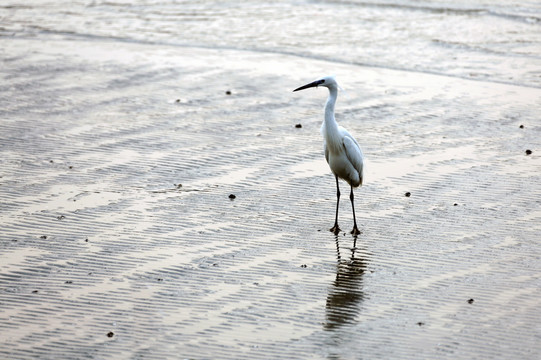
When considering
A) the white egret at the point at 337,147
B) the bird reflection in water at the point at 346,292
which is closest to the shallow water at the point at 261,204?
the bird reflection in water at the point at 346,292

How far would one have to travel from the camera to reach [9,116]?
12133mm

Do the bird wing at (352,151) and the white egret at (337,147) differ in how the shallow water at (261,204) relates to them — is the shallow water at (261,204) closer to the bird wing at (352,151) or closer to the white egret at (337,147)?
the white egret at (337,147)

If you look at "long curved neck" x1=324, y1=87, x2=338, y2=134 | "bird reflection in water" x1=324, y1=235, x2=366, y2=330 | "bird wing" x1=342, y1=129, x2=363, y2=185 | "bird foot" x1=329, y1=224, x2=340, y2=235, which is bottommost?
"bird foot" x1=329, y1=224, x2=340, y2=235

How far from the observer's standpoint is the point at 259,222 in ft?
27.9

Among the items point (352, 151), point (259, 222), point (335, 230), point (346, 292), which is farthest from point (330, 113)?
point (346, 292)

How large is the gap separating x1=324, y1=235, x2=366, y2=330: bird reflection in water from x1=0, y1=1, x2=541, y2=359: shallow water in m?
0.02

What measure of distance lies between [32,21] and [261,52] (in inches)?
279

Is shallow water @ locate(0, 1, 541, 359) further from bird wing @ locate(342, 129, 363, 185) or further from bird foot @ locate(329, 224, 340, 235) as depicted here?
bird wing @ locate(342, 129, 363, 185)

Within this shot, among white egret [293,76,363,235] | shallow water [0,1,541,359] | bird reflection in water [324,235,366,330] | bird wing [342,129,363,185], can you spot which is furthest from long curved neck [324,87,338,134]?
bird reflection in water [324,235,366,330]

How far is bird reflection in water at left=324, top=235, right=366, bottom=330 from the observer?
650 centimetres

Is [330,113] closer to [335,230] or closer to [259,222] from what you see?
[335,230]

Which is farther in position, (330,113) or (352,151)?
(352,151)

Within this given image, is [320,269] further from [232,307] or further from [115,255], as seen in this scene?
[115,255]

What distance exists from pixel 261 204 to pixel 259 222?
52 cm
